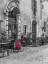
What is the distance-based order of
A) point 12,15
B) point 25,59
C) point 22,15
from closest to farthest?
point 25,59
point 12,15
point 22,15

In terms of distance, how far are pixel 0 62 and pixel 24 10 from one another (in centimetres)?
1211

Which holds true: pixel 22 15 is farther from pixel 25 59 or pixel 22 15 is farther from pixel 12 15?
pixel 25 59

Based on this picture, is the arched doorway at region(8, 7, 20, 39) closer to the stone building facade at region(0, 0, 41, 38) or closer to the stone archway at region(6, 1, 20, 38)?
the stone archway at region(6, 1, 20, 38)

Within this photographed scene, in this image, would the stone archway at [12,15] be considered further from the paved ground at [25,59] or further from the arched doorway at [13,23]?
the paved ground at [25,59]

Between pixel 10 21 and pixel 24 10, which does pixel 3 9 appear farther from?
pixel 24 10

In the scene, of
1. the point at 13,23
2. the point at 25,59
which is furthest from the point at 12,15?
the point at 25,59

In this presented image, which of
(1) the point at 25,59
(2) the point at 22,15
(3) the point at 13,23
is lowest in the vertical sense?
(1) the point at 25,59

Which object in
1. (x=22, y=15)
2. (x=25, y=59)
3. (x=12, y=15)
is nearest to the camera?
(x=25, y=59)

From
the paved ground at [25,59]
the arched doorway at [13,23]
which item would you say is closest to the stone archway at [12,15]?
the arched doorway at [13,23]

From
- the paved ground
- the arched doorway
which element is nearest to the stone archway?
the arched doorway

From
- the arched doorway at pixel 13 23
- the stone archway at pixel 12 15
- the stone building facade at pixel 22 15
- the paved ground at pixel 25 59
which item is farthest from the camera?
the arched doorway at pixel 13 23

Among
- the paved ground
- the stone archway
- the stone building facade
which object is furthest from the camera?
the stone archway

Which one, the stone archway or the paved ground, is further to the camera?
the stone archway

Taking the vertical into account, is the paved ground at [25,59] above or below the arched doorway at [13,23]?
below
